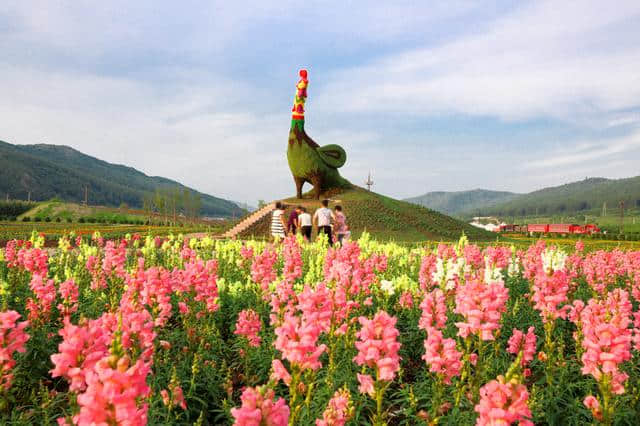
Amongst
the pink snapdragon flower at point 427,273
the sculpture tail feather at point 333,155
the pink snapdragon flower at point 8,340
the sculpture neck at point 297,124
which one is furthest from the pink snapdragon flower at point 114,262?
the sculpture tail feather at point 333,155

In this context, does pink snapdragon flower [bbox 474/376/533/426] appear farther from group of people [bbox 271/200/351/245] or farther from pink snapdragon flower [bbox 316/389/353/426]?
group of people [bbox 271/200/351/245]

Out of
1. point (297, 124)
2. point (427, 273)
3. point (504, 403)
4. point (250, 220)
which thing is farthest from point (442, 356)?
point (297, 124)

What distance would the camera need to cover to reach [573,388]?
426 cm

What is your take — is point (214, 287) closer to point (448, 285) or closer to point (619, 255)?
point (448, 285)

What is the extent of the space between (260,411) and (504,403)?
40.9 inches

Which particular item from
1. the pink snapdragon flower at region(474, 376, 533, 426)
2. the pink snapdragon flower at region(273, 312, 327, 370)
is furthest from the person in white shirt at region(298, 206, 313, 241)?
the pink snapdragon flower at region(474, 376, 533, 426)

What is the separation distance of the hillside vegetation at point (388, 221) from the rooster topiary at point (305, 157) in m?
1.56

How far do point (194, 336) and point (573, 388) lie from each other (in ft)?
13.1

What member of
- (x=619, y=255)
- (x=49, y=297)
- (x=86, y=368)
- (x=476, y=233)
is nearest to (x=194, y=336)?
(x=49, y=297)

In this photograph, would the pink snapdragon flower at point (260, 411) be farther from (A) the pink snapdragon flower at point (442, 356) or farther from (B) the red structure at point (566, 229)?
(B) the red structure at point (566, 229)

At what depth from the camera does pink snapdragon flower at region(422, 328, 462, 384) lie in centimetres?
278

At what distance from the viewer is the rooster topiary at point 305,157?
1325 inches

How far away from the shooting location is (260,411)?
1.61 meters

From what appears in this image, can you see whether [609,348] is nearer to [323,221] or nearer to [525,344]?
[525,344]
